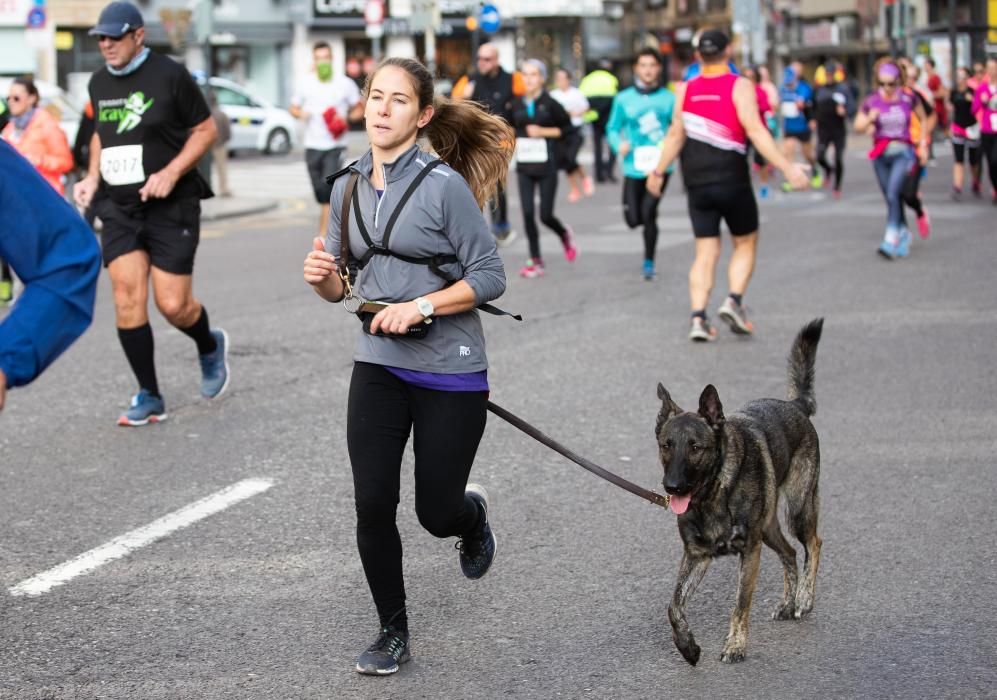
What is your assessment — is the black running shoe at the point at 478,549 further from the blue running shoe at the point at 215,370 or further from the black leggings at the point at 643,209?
the black leggings at the point at 643,209

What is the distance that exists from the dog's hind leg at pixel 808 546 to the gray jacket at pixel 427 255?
1.16 m

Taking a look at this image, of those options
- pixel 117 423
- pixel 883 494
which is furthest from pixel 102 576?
pixel 883 494

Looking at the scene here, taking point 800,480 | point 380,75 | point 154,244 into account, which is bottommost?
point 800,480

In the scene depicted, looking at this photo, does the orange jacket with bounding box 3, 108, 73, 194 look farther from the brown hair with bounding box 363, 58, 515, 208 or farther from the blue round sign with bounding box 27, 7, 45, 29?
the blue round sign with bounding box 27, 7, 45, 29

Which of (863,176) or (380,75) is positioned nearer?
(380,75)

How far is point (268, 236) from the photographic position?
17781 millimetres

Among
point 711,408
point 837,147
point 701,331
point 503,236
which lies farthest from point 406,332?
point 837,147

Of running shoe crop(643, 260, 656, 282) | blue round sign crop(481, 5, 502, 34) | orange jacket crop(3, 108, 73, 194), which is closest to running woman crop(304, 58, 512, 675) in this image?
orange jacket crop(3, 108, 73, 194)

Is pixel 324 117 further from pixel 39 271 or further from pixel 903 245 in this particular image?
pixel 39 271

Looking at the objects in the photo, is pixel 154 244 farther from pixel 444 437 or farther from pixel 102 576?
pixel 444 437

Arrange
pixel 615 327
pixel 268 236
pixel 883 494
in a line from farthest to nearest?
pixel 268 236 < pixel 615 327 < pixel 883 494

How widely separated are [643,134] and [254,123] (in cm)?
2454

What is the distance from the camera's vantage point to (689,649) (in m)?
4.25

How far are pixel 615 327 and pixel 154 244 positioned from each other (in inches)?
156
